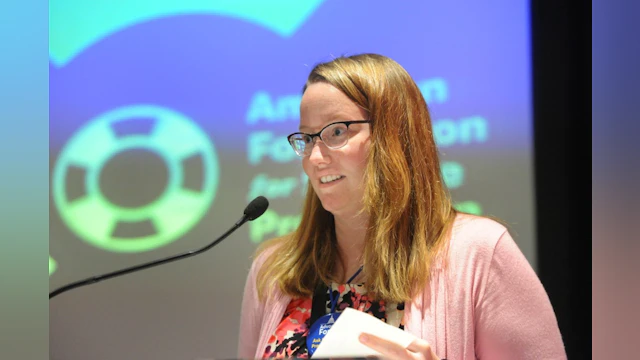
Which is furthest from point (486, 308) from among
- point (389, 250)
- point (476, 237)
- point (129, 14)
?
point (129, 14)

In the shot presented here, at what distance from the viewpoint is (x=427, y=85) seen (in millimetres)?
2527

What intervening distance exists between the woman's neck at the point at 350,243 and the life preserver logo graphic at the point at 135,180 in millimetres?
877

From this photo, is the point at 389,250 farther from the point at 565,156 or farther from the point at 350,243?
the point at 565,156

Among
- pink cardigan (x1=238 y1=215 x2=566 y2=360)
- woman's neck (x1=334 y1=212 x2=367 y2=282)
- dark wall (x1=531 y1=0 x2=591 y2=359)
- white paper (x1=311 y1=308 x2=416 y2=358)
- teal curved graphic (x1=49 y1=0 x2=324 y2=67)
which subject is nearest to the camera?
white paper (x1=311 y1=308 x2=416 y2=358)

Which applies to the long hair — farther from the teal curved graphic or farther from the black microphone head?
the teal curved graphic

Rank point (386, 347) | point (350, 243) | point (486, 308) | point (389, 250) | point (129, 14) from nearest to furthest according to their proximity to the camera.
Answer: point (386, 347), point (486, 308), point (389, 250), point (350, 243), point (129, 14)

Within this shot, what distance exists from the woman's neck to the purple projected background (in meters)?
0.75

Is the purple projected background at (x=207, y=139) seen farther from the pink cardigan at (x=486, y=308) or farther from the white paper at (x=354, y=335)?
the white paper at (x=354, y=335)

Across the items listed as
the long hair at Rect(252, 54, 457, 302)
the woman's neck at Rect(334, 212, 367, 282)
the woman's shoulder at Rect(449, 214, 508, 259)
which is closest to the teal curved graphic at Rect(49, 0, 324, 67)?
the long hair at Rect(252, 54, 457, 302)

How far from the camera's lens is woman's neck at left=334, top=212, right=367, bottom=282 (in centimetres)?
175

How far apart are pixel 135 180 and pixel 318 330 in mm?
1242

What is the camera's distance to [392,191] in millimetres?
1666

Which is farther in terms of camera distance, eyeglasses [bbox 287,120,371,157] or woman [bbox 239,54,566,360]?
eyeglasses [bbox 287,120,371,157]
